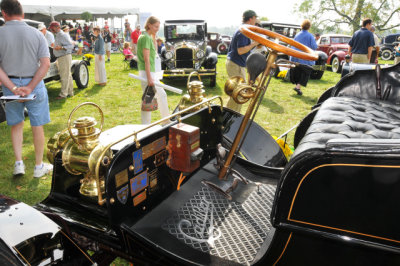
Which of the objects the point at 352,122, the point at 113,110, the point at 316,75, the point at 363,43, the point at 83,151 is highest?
the point at 363,43

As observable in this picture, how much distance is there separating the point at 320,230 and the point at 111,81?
9.11 metres

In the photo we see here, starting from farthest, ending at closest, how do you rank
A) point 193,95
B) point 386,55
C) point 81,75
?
point 386,55
point 81,75
point 193,95

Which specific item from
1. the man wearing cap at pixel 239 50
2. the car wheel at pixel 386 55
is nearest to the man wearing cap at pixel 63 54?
the man wearing cap at pixel 239 50

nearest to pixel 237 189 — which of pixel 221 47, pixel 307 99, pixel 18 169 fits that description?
pixel 18 169

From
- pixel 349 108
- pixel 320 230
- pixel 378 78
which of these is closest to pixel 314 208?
pixel 320 230

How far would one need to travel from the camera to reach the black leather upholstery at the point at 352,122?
1.62 meters

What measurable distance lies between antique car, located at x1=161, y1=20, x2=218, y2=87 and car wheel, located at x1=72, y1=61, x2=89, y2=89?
219 centimetres

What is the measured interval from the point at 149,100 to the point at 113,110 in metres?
2.34

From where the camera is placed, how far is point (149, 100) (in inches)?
170

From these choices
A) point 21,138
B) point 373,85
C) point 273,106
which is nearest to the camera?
point 373,85

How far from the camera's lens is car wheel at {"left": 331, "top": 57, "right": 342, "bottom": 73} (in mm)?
12758

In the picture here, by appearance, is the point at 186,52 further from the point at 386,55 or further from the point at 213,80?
the point at 386,55

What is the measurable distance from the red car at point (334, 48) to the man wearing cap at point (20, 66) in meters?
12.4

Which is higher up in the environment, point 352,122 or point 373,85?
point 373,85
